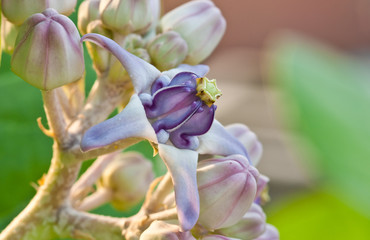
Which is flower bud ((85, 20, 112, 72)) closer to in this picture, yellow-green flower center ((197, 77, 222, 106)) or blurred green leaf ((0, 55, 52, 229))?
yellow-green flower center ((197, 77, 222, 106))

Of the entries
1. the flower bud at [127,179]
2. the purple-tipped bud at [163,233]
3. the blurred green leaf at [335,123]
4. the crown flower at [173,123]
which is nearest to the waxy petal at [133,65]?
the crown flower at [173,123]

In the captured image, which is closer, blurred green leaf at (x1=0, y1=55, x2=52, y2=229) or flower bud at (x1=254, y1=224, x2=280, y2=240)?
flower bud at (x1=254, y1=224, x2=280, y2=240)

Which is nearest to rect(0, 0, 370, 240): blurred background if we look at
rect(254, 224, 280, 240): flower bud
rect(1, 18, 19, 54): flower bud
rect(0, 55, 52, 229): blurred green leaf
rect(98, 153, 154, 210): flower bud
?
rect(0, 55, 52, 229): blurred green leaf

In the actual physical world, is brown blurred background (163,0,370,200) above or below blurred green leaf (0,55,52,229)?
below

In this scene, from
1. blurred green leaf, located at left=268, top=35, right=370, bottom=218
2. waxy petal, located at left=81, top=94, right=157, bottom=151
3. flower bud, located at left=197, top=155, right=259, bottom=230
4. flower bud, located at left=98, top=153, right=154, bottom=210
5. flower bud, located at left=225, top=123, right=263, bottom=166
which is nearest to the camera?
waxy petal, located at left=81, top=94, right=157, bottom=151

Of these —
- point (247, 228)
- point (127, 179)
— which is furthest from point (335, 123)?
point (247, 228)

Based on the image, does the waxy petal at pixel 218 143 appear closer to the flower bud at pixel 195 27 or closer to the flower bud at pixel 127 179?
the flower bud at pixel 195 27
